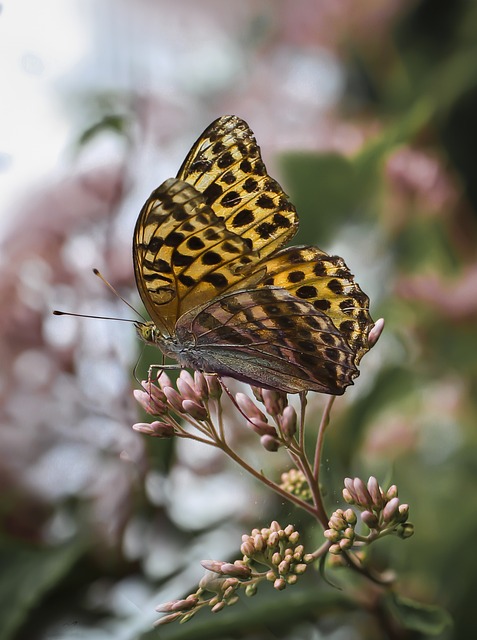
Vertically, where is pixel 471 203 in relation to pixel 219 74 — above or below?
below

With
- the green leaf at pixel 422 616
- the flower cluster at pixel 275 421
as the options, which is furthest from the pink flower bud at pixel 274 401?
the green leaf at pixel 422 616

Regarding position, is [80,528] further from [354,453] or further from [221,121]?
[221,121]

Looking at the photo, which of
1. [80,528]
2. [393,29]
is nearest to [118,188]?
[80,528]

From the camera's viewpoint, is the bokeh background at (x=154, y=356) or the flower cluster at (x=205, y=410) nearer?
the flower cluster at (x=205, y=410)

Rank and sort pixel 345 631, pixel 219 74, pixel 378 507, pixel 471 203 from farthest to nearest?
pixel 219 74 < pixel 471 203 < pixel 345 631 < pixel 378 507

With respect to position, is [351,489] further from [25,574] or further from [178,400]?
[25,574]

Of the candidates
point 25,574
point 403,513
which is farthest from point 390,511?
point 25,574

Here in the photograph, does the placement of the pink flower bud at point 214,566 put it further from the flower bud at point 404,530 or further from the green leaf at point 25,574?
the green leaf at point 25,574
